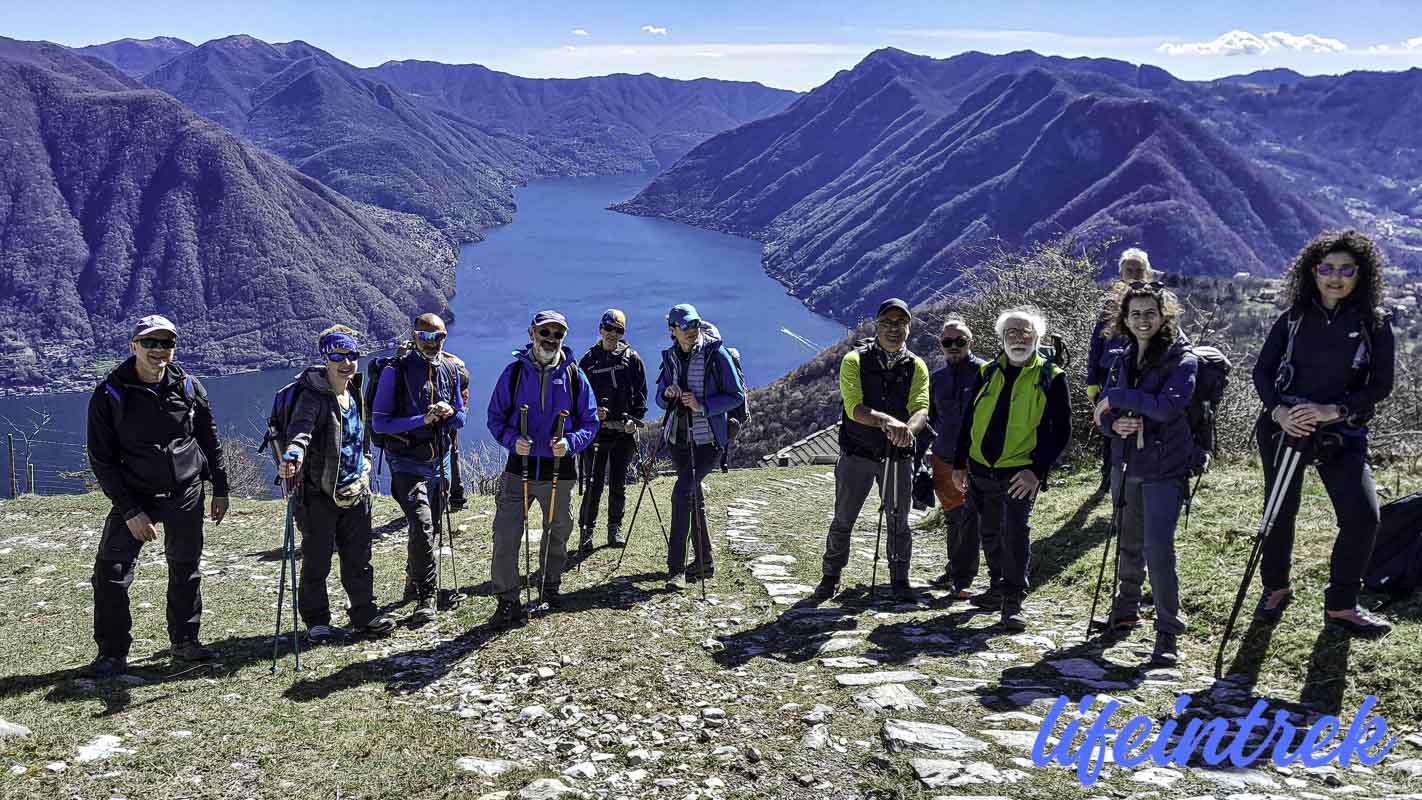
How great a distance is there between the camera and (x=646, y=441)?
4409cm

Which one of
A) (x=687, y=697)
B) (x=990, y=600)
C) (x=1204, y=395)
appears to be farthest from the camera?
(x=990, y=600)

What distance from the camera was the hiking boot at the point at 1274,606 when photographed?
5.85 metres

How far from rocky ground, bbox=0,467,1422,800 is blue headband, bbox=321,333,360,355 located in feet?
6.93

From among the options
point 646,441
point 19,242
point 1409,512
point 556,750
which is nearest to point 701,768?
point 556,750

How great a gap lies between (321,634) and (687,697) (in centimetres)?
308

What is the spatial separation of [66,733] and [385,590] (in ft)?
11.7

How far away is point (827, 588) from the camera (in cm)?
743

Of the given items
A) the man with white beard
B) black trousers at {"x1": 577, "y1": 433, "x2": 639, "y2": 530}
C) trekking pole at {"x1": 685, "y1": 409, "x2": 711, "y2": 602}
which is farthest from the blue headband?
the man with white beard

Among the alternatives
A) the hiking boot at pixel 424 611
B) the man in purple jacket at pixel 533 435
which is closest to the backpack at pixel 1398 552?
the man in purple jacket at pixel 533 435

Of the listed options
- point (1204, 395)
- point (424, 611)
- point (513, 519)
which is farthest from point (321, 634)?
point (1204, 395)

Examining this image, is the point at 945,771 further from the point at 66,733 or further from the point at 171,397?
the point at 171,397

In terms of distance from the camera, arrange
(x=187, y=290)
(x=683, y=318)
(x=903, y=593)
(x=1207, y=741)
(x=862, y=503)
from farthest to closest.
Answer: (x=187, y=290), (x=683, y=318), (x=903, y=593), (x=862, y=503), (x=1207, y=741)

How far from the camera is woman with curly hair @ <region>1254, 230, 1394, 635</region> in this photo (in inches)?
210

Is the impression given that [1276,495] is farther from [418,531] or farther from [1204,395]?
[418,531]
